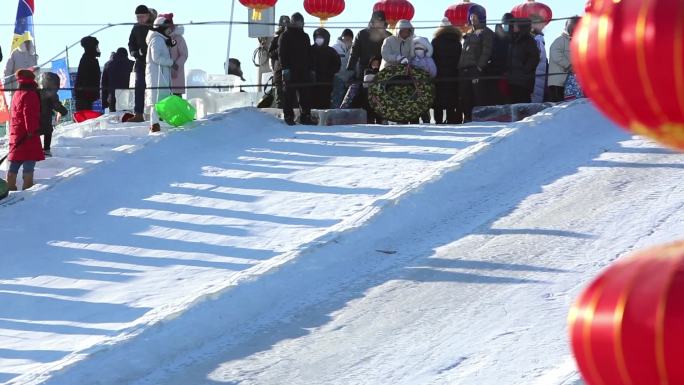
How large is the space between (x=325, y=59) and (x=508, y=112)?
241cm

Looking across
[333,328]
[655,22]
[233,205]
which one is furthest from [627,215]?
[655,22]

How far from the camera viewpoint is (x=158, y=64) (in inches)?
594

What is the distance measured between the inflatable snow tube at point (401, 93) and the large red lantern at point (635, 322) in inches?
454

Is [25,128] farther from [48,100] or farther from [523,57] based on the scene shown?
[523,57]

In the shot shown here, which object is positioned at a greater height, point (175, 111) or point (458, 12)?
point (458, 12)

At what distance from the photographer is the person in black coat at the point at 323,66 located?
603 inches

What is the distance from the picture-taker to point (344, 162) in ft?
42.0

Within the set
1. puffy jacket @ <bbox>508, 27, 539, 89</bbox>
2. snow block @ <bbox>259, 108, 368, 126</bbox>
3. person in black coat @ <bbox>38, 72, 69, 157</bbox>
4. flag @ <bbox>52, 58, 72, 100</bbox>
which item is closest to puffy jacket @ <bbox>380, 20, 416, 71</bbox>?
snow block @ <bbox>259, 108, 368, 126</bbox>

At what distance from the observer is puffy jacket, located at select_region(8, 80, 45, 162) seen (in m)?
12.7

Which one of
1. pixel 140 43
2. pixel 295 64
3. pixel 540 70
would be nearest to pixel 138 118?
pixel 140 43

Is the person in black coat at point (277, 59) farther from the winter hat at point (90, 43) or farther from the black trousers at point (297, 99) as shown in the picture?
the winter hat at point (90, 43)

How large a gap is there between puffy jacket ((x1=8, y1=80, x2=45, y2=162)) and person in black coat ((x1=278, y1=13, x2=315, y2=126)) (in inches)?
121

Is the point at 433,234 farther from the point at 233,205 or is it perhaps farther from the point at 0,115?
the point at 0,115

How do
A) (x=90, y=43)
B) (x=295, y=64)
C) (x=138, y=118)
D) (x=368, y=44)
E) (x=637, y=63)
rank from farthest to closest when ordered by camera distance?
(x=90, y=43) → (x=138, y=118) → (x=368, y=44) → (x=295, y=64) → (x=637, y=63)
